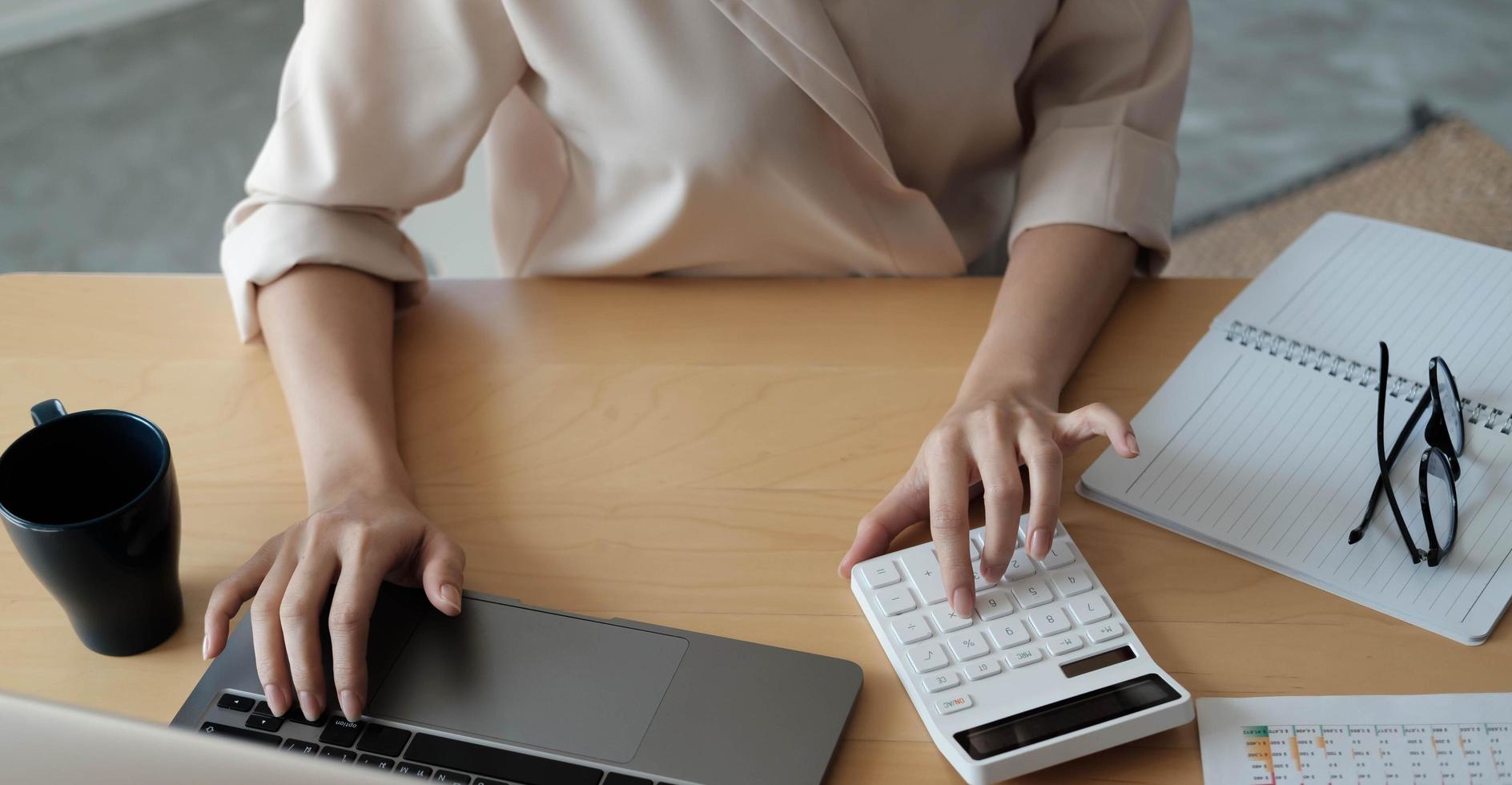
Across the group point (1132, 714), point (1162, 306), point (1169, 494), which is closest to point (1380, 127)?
point (1162, 306)

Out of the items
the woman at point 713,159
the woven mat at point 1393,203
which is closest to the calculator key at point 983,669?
the woman at point 713,159

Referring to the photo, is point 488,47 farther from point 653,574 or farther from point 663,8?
point 653,574

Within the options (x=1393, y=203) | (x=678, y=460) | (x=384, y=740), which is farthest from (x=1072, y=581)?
(x=1393, y=203)

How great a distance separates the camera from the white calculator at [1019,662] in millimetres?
511

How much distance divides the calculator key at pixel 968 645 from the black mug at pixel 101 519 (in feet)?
1.31

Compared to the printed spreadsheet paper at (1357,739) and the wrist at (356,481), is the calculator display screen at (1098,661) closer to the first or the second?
the printed spreadsheet paper at (1357,739)

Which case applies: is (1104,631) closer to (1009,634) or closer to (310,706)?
(1009,634)

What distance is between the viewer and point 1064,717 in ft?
1.70

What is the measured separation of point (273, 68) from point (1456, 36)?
2.79m

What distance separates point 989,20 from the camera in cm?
79

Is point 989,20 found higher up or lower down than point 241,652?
higher up

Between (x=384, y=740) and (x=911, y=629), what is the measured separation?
261 millimetres

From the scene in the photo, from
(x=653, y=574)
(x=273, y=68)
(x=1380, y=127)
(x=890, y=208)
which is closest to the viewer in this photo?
(x=653, y=574)

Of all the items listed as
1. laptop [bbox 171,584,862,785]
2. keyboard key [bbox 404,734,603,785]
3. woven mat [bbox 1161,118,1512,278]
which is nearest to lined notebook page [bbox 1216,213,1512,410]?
laptop [bbox 171,584,862,785]
